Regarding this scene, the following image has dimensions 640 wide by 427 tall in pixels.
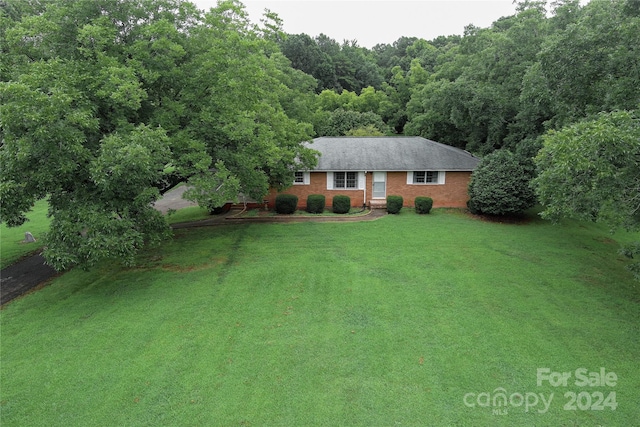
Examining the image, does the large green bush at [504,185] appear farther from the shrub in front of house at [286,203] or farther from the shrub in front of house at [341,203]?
the shrub in front of house at [286,203]

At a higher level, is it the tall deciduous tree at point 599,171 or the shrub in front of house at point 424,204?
the tall deciduous tree at point 599,171

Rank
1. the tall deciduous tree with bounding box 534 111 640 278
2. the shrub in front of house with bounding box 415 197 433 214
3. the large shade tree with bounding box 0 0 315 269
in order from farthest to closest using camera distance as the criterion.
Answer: the shrub in front of house with bounding box 415 197 433 214 < the large shade tree with bounding box 0 0 315 269 < the tall deciduous tree with bounding box 534 111 640 278

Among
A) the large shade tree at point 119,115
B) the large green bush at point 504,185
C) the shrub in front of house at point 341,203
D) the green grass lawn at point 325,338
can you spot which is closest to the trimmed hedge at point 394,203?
the shrub in front of house at point 341,203

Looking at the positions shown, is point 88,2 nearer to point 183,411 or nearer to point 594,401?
point 183,411

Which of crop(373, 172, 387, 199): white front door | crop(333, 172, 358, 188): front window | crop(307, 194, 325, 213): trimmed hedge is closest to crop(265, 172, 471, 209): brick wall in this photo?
crop(373, 172, 387, 199): white front door

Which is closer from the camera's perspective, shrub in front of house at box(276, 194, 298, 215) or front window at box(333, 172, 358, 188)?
shrub in front of house at box(276, 194, 298, 215)

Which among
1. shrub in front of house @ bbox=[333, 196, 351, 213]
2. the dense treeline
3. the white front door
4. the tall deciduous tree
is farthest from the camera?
the white front door

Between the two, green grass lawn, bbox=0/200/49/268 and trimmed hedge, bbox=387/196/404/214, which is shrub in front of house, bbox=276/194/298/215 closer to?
trimmed hedge, bbox=387/196/404/214

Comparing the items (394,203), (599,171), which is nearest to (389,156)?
(394,203)
